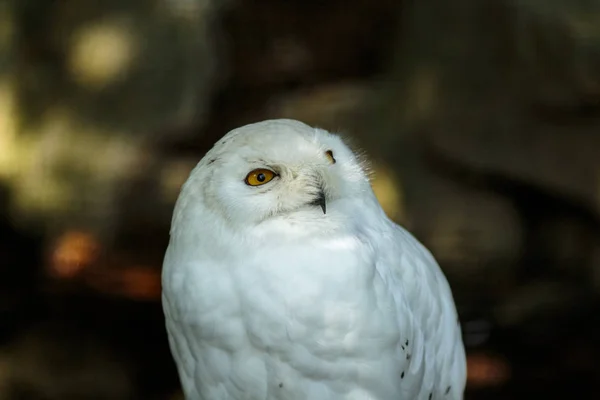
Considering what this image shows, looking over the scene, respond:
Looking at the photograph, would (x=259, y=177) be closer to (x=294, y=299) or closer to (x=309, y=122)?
(x=294, y=299)

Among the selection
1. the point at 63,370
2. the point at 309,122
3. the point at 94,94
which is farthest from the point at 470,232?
the point at 94,94

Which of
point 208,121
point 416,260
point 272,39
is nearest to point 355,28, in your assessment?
point 272,39

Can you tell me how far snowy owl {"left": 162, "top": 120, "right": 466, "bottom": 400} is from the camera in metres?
1.81

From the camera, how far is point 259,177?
1.82 metres

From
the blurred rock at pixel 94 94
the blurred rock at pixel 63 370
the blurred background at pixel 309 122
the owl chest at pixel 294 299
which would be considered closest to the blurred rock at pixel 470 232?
the blurred background at pixel 309 122

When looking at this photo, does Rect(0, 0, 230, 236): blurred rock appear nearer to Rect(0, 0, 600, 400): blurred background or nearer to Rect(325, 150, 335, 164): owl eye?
Rect(0, 0, 600, 400): blurred background

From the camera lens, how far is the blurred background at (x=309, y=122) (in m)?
3.91

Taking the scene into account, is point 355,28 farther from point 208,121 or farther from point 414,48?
point 208,121

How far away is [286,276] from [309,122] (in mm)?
3071

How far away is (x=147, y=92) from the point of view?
4.98 meters

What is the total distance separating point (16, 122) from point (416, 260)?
12.4 feet

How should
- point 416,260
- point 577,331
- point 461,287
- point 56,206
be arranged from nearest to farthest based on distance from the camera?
point 416,260
point 577,331
point 461,287
point 56,206

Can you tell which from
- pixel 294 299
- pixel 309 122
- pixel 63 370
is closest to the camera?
pixel 294 299

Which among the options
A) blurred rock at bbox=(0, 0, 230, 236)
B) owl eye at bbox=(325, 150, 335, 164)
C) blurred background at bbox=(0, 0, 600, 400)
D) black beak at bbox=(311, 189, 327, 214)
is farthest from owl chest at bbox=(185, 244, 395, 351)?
blurred rock at bbox=(0, 0, 230, 236)
